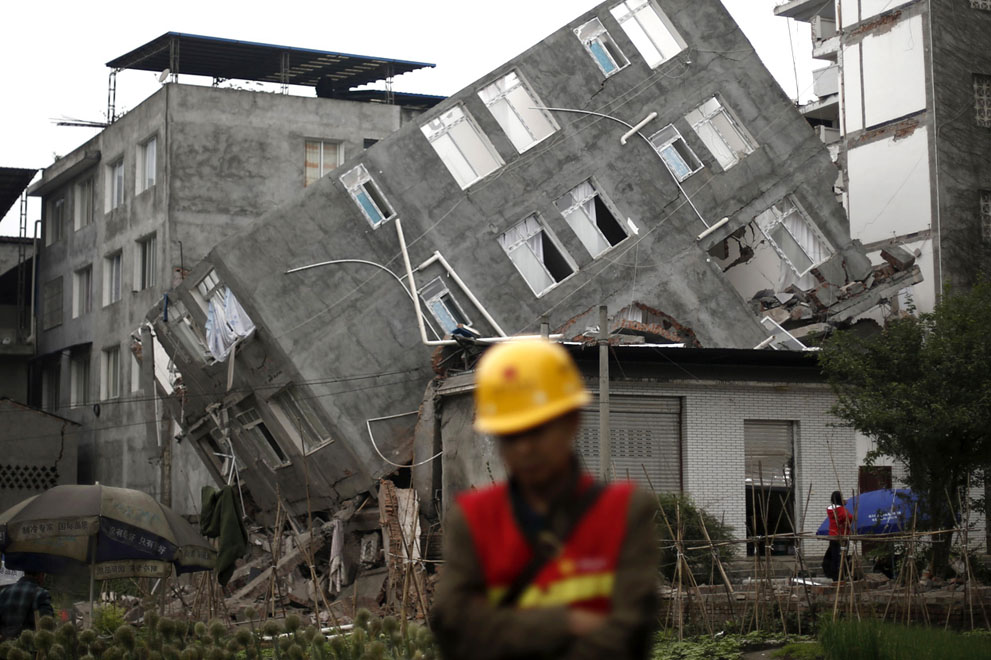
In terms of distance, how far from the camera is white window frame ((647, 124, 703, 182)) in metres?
27.9

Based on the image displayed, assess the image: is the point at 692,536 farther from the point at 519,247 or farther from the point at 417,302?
the point at 519,247

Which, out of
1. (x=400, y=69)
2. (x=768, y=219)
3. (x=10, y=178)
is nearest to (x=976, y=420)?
(x=768, y=219)

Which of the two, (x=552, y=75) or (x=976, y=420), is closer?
(x=976, y=420)

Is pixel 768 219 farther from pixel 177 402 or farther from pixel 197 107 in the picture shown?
pixel 197 107

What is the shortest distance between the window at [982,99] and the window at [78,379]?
89.4 feet

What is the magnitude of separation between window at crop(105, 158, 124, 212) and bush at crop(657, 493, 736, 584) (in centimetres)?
2266

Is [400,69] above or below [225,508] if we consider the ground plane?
above

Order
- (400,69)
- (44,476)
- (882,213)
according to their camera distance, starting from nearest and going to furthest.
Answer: (882,213) → (44,476) → (400,69)

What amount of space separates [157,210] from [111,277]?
14.2 feet

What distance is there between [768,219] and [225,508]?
14.1 metres

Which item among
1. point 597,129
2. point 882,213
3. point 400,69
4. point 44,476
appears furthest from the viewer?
point 400,69

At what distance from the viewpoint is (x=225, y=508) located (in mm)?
20016

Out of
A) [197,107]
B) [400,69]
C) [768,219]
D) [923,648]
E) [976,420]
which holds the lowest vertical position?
[923,648]

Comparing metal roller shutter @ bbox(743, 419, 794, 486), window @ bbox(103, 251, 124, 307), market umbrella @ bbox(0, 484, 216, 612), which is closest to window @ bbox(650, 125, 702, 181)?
metal roller shutter @ bbox(743, 419, 794, 486)
